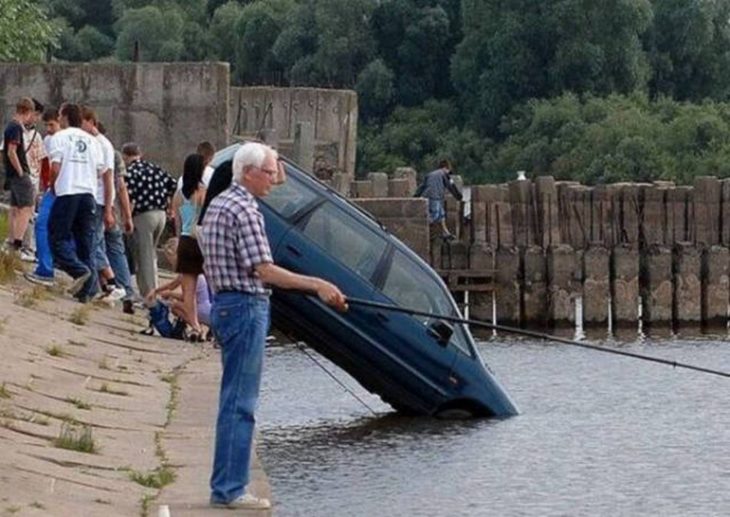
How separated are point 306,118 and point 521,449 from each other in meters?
24.3

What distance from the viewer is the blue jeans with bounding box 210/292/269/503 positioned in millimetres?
14633

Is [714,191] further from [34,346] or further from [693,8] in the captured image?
[693,8]

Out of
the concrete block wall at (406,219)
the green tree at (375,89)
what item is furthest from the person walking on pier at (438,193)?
the green tree at (375,89)

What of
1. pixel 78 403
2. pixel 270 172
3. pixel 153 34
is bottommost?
pixel 78 403

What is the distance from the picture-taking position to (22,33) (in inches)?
2019

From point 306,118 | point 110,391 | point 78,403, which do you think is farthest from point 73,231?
point 306,118

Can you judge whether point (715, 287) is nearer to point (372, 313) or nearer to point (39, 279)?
point (39, 279)

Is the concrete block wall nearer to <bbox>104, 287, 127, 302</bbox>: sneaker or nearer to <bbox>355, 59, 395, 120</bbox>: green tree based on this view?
<bbox>104, 287, 127, 302</bbox>: sneaker

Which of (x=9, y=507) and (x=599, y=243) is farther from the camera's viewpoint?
(x=599, y=243)

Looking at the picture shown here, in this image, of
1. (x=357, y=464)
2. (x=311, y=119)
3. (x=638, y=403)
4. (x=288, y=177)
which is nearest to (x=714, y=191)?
(x=311, y=119)

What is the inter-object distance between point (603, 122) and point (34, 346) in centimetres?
5928

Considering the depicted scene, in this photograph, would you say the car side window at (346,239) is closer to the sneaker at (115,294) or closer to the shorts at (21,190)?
the sneaker at (115,294)

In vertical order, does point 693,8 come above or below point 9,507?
above

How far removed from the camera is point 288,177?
23.2 m
